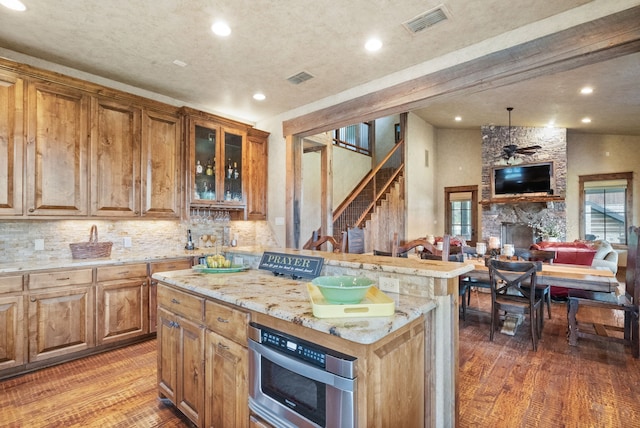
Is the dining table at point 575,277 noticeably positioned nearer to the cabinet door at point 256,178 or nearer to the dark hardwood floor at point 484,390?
the dark hardwood floor at point 484,390

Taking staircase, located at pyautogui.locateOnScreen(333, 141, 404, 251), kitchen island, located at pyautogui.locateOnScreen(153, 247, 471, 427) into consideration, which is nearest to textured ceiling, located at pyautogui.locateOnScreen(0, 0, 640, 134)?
kitchen island, located at pyautogui.locateOnScreen(153, 247, 471, 427)

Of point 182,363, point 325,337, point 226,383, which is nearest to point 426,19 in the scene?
point 325,337

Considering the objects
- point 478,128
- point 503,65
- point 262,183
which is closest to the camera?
point 503,65

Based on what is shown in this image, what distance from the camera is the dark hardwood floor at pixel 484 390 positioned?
2186mm

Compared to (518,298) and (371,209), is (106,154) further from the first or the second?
(518,298)

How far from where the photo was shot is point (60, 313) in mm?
2928

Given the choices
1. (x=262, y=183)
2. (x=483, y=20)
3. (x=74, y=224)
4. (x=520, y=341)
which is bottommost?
(x=520, y=341)

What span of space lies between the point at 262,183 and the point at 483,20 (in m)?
3.47

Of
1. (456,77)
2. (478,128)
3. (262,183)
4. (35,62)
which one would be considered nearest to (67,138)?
(35,62)

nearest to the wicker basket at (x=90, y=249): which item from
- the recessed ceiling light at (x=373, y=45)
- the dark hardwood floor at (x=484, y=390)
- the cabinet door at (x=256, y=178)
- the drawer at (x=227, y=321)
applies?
the dark hardwood floor at (x=484, y=390)

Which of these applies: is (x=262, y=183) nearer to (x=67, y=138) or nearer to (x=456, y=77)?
(x=67, y=138)

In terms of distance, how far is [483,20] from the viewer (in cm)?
263

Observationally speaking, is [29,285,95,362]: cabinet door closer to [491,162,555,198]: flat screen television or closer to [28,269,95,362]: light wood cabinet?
[28,269,95,362]: light wood cabinet

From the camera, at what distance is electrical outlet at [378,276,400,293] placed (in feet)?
5.76
